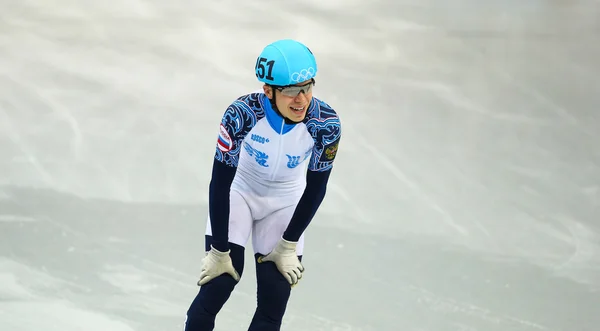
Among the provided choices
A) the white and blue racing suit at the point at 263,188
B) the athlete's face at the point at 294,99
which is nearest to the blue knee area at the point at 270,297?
the white and blue racing suit at the point at 263,188

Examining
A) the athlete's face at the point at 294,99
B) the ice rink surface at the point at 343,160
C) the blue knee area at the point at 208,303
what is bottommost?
the blue knee area at the point at 208,303

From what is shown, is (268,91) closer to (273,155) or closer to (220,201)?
(273,155)

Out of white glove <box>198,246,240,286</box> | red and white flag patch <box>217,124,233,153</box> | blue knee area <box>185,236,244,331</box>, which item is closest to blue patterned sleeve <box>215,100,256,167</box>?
red and white flag patch <box>217,124,233,153</box>

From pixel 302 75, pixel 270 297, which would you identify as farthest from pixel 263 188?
pixel 302 75

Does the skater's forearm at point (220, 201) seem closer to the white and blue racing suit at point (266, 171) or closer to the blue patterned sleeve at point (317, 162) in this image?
the white and blue racing suit at point (266, 171)

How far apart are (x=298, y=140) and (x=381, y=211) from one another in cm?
219

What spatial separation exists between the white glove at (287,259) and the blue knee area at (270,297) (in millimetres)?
25

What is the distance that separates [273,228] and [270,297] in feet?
1.04

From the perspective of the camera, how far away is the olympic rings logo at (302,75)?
353cm

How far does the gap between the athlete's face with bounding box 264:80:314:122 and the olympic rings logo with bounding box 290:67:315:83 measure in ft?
0.10

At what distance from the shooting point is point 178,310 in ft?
16.2

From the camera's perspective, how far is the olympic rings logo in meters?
3.53

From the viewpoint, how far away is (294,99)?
361cm

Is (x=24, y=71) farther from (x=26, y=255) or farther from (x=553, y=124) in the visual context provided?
(x=553, y=124)
